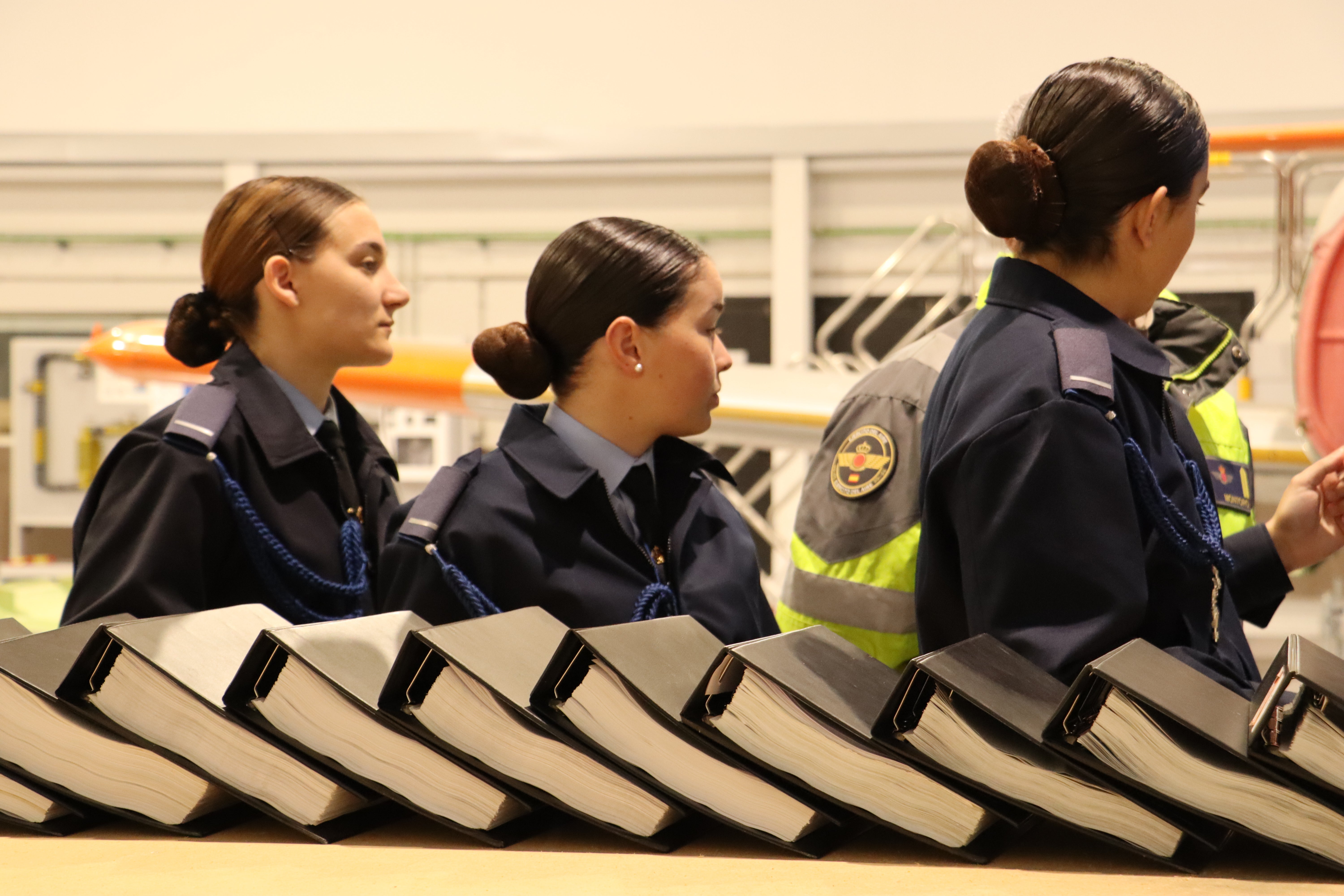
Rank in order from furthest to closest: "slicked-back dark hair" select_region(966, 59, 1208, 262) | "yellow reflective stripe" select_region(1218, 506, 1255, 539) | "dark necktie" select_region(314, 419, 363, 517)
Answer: "dark necktie" select_region(314, 419, 363, 517), "yellow reflective stripe" select_region(1218, 506, 1255, 539), "slicked-back dark hair" select_region(966, 59, 1208, 262)

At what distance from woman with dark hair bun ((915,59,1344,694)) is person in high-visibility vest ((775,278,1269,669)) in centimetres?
29

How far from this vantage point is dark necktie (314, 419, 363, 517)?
1330 millimetres

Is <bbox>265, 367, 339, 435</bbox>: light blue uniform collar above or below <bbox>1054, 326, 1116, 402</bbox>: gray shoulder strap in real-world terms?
below

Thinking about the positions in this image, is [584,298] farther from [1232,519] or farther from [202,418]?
[1232,519]

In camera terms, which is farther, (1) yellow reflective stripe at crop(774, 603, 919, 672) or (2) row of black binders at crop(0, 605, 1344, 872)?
(1) yellow reflective stripe at crop(774, 603, 919, 672)

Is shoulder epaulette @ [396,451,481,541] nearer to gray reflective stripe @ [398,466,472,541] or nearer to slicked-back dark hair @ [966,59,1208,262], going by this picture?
gray reflective stripe @ [398,466,472,541]

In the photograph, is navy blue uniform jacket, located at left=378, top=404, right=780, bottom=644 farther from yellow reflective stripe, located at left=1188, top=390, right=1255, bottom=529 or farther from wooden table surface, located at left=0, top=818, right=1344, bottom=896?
yellow reflective stripe, located at left=1188, top=390, right=1255, bottom=529

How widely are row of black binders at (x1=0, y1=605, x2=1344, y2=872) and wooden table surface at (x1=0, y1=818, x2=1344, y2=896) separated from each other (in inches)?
0.5

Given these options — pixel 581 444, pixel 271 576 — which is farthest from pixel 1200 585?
pixel 271 576

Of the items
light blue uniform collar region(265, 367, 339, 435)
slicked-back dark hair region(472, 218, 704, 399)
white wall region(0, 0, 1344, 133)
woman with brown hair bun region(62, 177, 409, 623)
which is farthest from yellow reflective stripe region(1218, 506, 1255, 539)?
white wall region(0, 0, 1344, 133)

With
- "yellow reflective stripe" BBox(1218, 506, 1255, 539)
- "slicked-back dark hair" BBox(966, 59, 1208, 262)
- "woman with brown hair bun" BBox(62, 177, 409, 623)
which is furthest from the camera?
"yellow reflective stripe" BBox(1218, 506, 1255, 539)

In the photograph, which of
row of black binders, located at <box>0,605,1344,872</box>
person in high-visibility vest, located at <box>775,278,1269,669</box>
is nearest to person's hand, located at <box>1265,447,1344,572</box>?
person in high-visibility vest, located at <box>775,278,1269,669</box>

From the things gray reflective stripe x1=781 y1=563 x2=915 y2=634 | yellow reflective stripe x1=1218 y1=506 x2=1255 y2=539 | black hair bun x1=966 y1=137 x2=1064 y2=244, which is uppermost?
black hair bun x1=966 y1=137 x2=1064 y2=244

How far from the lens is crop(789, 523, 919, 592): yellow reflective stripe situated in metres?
1.15
